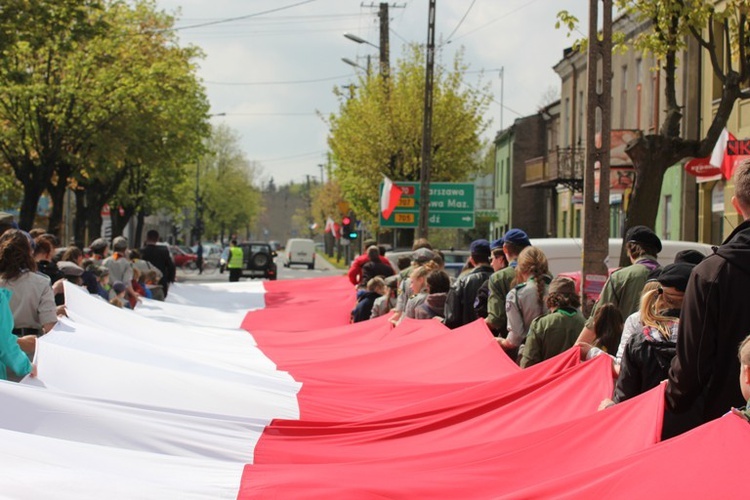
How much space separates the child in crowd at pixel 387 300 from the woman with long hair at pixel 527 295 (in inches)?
270

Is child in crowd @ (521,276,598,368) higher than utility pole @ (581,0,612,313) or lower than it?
lower

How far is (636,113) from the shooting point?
122ft

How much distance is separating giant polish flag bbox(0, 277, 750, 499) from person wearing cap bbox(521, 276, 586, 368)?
35 centimetres

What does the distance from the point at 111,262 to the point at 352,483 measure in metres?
12.1

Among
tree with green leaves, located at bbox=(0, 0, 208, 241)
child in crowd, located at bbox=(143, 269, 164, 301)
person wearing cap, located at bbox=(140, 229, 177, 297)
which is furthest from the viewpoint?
tree with green leaves, located at bbox=(0, 0, 208, 241)

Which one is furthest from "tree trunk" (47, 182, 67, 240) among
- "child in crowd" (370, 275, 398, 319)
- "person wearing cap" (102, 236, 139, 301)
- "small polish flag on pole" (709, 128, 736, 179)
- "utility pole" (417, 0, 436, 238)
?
"small polish flag on pole" (709, 128, 736, 179)

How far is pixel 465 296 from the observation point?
1197 centimetres

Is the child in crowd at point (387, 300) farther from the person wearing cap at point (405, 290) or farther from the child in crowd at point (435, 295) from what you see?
the child in crowd at point (435, 295)

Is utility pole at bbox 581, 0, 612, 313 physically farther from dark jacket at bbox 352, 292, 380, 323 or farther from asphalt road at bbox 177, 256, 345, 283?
→ asphalt road at bbox 177, 256, 345, 283

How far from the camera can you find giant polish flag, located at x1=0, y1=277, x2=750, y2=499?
5035 mm

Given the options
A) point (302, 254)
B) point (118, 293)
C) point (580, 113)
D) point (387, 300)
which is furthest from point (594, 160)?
point (302, 254)

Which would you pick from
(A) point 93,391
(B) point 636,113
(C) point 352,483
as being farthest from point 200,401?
(B) point 636,113

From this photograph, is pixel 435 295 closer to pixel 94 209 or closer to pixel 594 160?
pixel 594 160

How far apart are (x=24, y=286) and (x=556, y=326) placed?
3740 mm
